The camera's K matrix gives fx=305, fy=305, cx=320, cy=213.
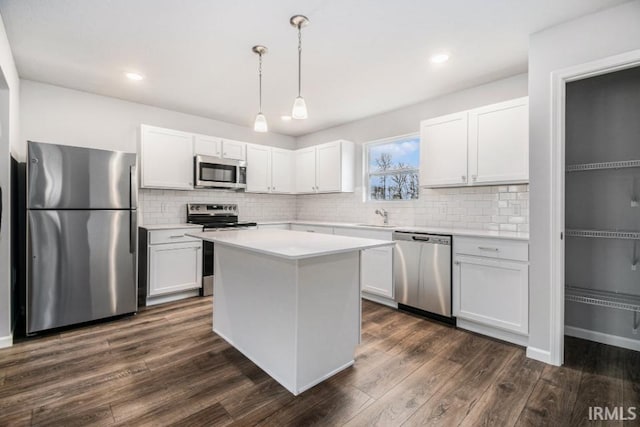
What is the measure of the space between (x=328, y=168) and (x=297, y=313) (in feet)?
10.4

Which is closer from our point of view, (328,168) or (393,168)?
(393,168)

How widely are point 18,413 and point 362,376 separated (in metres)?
2.04

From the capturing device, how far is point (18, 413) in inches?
67.9

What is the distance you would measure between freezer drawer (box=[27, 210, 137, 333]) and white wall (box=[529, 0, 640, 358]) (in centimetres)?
374

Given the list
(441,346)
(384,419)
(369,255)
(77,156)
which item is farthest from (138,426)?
(369,255)

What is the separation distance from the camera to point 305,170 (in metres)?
5.16

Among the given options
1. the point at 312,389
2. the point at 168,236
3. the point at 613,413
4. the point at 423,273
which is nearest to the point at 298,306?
the point at 312,389

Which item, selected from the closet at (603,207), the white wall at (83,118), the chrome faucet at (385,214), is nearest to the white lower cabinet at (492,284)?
the closet at (603,207)

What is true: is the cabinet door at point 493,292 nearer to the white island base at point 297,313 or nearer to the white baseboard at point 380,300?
the white baseboard at point 380,300

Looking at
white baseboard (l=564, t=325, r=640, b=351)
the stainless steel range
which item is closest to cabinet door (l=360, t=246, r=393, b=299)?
white baseboard (l=564, t=325, r=640, b=351)

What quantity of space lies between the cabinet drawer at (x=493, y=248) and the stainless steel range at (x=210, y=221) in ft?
9.26

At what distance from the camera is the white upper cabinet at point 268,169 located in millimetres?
4842

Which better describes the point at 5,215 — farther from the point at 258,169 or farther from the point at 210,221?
the point at 258,169

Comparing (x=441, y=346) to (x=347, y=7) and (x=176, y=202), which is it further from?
(x=176, y=202)
